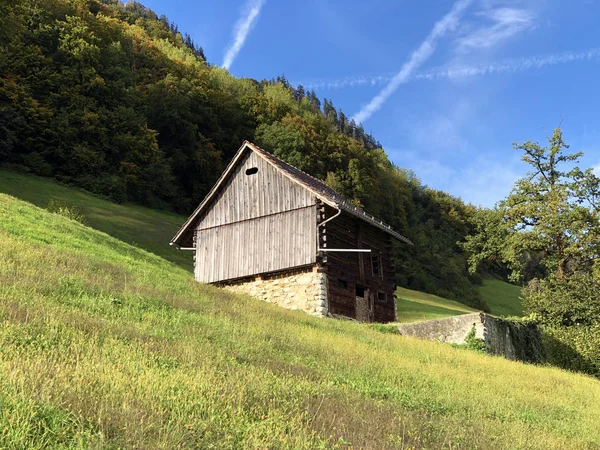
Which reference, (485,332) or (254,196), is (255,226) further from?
(485,332)

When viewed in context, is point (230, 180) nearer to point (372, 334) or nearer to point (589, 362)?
point (372, 334)

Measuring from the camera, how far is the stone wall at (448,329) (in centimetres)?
2180

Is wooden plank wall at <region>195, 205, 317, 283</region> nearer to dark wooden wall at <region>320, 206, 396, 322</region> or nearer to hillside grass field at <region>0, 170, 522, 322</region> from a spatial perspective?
dark wooden wall at <region>320, 206, 396, 322</region>

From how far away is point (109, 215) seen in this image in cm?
4334

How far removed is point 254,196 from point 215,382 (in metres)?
21.5

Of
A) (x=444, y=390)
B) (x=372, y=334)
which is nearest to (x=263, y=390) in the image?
(x=444, y=390)

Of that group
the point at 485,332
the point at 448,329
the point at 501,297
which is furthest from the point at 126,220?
the point at 501,297

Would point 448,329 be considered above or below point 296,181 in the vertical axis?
below

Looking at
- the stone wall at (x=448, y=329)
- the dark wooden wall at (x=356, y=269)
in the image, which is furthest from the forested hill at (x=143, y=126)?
the stone wall at (x=448, y=329)

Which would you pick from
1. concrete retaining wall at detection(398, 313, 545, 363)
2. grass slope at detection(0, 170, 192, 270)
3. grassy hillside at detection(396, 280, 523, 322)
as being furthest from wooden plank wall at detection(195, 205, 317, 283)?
grassy hillside at detection(396, 280, 523, 322)

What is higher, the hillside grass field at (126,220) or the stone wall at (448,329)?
the hillside grass field at (126,220)

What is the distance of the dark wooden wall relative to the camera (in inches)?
1017

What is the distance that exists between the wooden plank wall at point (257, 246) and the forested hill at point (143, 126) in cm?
2342

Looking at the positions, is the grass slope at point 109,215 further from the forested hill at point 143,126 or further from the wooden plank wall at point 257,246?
the wooden plank wall at point 257,246
